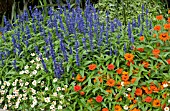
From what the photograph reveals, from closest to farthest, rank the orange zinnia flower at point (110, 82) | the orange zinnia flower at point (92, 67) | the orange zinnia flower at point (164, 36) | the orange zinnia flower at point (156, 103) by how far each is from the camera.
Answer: the orange zinnia flower at point (156, 103), the orange zinnia flower at point (110, 82), the orange zinnia flower at point (92, 67), the orange zinnia flower at point (164, 36)

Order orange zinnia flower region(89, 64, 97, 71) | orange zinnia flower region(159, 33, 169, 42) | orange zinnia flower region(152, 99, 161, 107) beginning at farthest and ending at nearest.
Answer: orange zinnia flower region(159, 33, 169, 42) < orange zinnia flower region(89, 64, 97, 71) < orange zinnia flower region(152, 99, 161, 107)

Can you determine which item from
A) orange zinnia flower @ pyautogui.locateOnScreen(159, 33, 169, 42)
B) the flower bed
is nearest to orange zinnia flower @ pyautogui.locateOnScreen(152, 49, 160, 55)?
the flower bed

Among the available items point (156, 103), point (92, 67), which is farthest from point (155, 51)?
point (92, 67)

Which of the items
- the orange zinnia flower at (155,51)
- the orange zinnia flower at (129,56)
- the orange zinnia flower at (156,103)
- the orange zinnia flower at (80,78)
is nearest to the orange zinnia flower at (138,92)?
the orange zinnia flower at (156,103)

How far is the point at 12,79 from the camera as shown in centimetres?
410

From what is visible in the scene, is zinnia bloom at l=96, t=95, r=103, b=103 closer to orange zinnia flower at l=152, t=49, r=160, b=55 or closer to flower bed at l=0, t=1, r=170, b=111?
flower bed at l=0, t=1, r=170, b=111

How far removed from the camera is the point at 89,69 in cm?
388

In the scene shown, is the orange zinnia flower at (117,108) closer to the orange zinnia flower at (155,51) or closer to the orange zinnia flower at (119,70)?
the orange zinnia flower at (119,70)

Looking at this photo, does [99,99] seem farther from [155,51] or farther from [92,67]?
[155,51]

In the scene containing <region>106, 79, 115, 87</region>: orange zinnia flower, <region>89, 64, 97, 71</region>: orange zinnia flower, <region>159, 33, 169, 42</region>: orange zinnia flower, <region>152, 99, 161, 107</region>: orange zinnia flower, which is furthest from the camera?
<region>159, 33, 169, 42</region>: orange zinnia flower

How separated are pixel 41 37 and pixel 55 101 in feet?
3.29

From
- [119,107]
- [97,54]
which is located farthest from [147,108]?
[97,54]

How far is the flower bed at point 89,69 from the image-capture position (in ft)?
12.2

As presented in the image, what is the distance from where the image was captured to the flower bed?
3.71 metres
